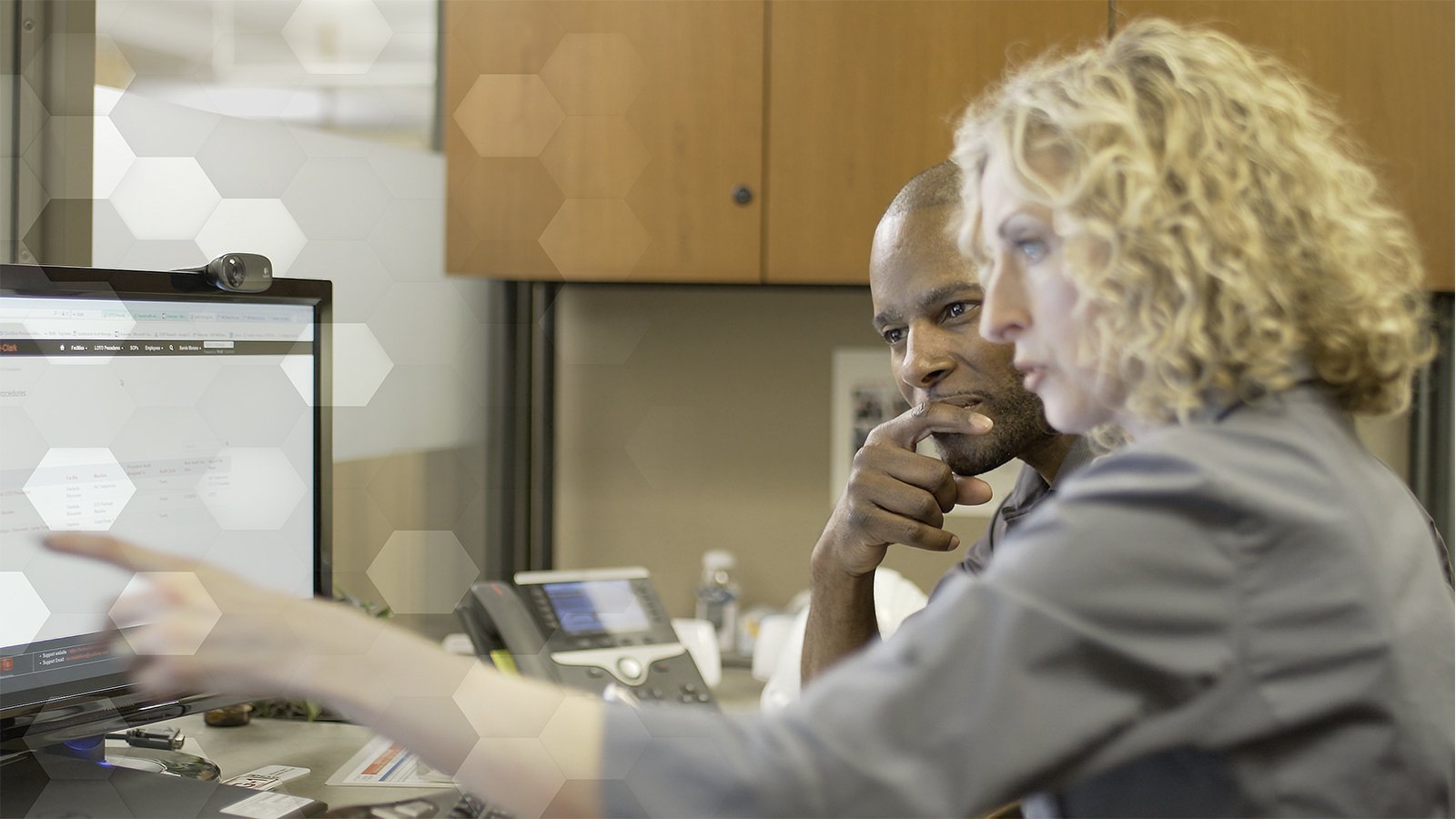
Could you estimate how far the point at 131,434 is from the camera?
2.99ft

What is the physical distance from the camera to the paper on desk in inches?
39.8

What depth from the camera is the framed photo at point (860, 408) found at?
188 centimetres

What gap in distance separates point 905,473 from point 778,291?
0.84 m

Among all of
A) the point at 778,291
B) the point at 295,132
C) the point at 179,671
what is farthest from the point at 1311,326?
the point at 778,291

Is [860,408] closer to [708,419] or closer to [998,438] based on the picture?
[708,419]
